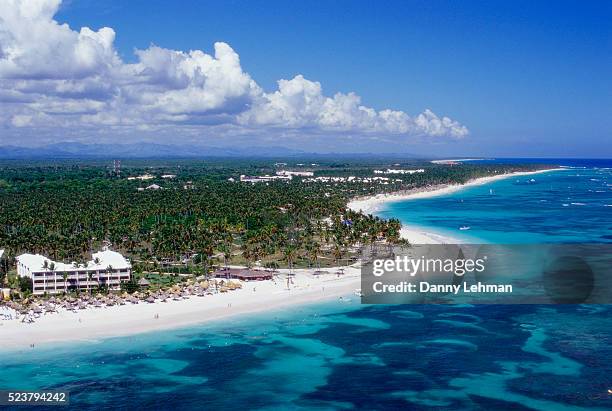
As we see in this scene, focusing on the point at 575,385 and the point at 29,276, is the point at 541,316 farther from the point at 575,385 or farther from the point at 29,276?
the point at 29,276

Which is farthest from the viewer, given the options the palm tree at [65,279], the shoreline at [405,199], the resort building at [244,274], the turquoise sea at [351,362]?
the shoreline at [405,199]

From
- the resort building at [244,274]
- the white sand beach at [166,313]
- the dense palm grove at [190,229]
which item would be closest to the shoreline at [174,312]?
the white sand beach at [166,313]

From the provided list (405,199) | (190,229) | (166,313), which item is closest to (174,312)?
(166,313)

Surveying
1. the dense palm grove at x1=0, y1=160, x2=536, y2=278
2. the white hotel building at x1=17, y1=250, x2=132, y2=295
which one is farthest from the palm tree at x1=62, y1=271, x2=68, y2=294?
the dense palm grove at x1=0, y1=160, x2=536, y2=278

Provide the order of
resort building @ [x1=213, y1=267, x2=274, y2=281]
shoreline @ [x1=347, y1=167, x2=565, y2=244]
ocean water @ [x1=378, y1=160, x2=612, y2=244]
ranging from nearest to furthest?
resort building @ [x1=213, y1=267, x2=274, y2=281] < shoreline @ [x1=347, y1=167, x2=565, y2=244] < ocean water @ [x1=378, y1=160, x2=612, y2=244]

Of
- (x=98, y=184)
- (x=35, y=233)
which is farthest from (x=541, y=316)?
(x=98, y=184)

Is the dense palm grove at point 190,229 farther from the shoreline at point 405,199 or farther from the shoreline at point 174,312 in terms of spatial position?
the shoreline at point 405,199

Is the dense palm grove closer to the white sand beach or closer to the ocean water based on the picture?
the white sand beach
